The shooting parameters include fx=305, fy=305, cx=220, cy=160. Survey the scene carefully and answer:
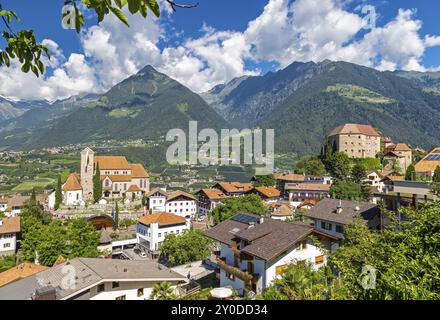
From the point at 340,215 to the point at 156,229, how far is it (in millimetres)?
26544

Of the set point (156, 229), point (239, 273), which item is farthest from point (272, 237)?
point (156, 229)

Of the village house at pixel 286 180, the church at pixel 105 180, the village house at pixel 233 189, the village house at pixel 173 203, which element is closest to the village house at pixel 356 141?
the village house at pixel 286 180

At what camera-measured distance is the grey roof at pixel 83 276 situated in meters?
17.2

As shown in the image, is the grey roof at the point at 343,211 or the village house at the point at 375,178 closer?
the grey roof at the point at 343,211

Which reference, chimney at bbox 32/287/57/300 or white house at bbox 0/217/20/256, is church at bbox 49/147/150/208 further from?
chimney at bbox 32/287/57/300

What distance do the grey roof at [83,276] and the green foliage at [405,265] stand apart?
12.4 metres

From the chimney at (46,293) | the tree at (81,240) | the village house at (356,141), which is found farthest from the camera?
the village house at (356,141)

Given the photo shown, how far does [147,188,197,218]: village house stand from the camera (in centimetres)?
6456

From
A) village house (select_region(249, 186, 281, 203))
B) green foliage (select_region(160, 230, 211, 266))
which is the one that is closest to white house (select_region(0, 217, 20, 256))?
green foliage (select_region(160, 230, 211, 266))

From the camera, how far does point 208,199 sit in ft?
224

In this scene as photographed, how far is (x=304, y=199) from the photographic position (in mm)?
65625

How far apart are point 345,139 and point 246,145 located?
88.4 meters

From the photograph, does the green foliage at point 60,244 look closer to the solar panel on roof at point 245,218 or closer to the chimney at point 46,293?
the solar panel on roof at point 245,218
